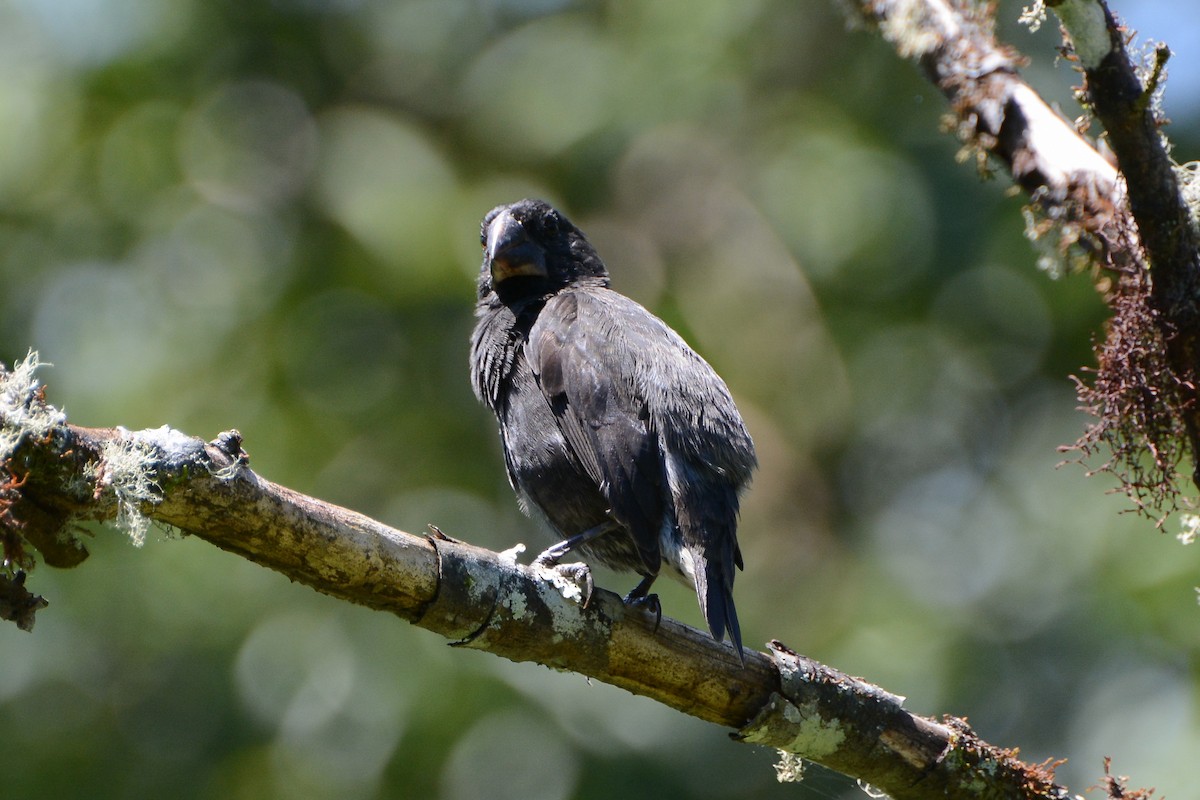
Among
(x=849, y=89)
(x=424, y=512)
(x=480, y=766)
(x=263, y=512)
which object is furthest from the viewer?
(x=849, y=89)

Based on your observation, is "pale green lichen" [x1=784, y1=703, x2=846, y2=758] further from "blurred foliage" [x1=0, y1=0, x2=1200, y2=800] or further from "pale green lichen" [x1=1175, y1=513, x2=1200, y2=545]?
"blurred foliage" [x1=0, y1=0, x2=1200, y2=800]

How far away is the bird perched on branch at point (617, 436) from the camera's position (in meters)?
3.69

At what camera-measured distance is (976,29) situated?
4.07 m

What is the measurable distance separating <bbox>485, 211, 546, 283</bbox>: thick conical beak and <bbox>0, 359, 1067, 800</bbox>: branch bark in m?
1.68

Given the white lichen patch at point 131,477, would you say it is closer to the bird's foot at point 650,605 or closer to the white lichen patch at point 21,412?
the white lichen patch at point 21,412

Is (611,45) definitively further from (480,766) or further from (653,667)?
(653,667)

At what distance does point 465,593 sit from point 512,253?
1.92 meters

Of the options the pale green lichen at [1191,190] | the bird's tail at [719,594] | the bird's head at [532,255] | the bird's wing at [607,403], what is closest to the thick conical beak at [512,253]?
the bird's head at [532,255]

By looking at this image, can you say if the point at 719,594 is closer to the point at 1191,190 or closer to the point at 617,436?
the point at 617,436

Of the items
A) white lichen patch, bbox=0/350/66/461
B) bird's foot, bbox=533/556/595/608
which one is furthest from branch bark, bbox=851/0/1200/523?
white lichen patch, bbox=0/350/66/461

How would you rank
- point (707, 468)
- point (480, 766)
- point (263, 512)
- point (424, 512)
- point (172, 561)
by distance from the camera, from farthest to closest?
point (424, 512)
point (172, 561)
point (480, 766)
point (707, 468)
point (263, 512)

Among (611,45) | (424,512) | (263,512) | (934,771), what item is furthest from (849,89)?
(263,512)

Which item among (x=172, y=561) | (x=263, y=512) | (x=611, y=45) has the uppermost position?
(x=611, y=45)

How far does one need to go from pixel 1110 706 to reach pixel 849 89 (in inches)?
180
